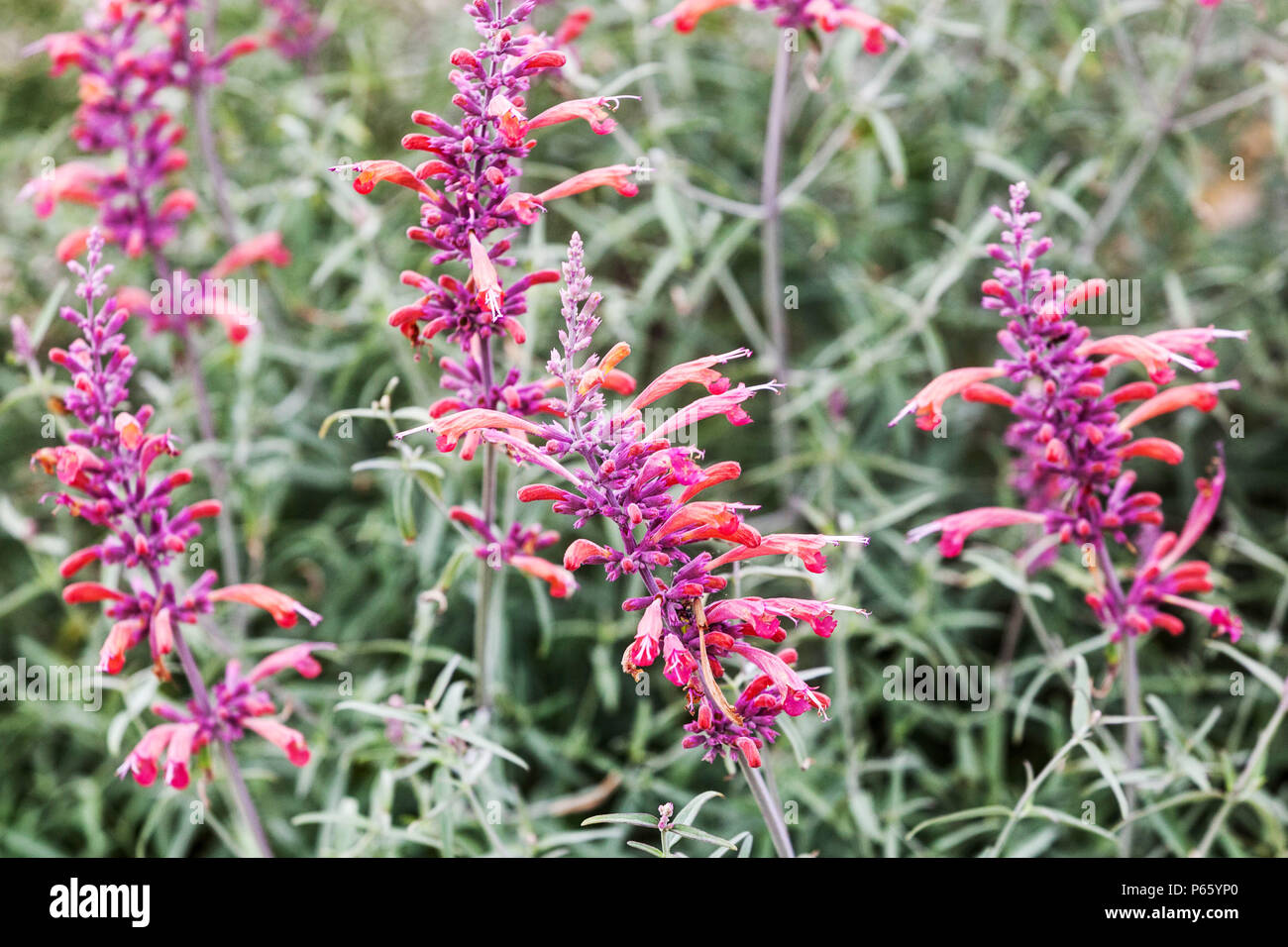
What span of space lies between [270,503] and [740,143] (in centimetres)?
239

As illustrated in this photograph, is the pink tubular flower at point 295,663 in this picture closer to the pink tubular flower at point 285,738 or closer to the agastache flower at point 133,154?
the pink tubular flower at point 285,738

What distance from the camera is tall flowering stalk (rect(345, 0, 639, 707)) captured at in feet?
6.39

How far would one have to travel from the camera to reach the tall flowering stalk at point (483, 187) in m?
1.95

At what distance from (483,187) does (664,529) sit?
75 cm

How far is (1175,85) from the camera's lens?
155 inches

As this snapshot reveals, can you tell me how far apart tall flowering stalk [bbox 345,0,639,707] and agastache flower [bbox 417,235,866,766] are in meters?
0.11

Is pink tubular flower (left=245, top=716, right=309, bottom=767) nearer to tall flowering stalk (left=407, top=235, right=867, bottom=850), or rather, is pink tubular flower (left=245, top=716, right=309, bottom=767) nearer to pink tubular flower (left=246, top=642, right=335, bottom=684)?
pink tubular flower (left=246, top=642, right=335, bottom=684)

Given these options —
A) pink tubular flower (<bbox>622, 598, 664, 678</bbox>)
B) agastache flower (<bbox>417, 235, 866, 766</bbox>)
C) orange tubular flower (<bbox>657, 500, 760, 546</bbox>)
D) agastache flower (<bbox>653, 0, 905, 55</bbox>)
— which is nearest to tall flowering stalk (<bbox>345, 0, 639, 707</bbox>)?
agastache flower (<bbox>417, 235, 866, 766</bbox>)

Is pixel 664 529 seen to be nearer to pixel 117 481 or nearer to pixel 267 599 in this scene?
pixel 267 599

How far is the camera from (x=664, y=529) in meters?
1.80

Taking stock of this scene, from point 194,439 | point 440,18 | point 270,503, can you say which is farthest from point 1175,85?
point 194,439

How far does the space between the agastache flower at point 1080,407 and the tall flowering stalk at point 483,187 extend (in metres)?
0.80

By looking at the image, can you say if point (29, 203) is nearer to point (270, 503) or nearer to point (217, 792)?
point (270, 503)

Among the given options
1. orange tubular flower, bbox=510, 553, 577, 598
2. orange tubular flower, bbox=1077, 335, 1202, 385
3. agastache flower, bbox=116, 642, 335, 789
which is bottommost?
agastache flower, bbox=116, 642, 335, 789
